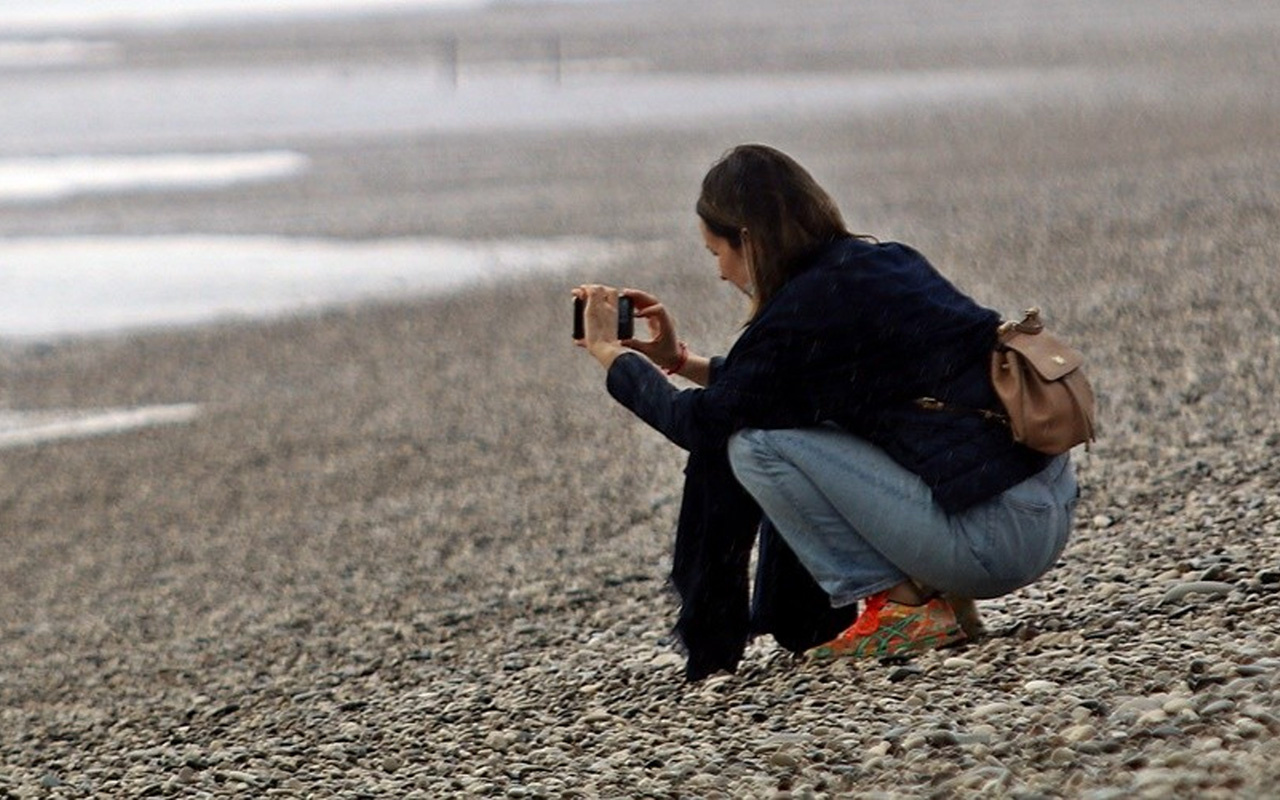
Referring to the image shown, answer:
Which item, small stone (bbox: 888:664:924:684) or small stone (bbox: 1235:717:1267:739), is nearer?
small stone (bbox: 1235:717:1267:739)

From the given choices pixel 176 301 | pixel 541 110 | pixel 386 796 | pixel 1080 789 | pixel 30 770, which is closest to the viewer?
pixel 1080 789

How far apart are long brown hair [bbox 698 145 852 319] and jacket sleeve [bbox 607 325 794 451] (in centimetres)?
16

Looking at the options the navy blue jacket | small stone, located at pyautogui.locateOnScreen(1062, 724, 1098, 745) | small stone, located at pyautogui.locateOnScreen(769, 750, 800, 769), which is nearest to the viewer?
small stone, located at pyautogui.locateOnScreen(1062, 724, 1098, 745)

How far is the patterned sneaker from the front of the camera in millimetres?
5738

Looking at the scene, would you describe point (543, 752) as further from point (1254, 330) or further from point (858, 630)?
point (1254, 330)

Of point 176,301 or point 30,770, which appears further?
point 176,301

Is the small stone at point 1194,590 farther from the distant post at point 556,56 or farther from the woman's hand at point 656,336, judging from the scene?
the distant post at point 556,56

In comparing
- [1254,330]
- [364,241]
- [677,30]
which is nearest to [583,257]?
[364,241]

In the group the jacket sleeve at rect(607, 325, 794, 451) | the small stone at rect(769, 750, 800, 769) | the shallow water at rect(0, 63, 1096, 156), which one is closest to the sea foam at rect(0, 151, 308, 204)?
the shallow water at rect(0, 63, 1096, 156)

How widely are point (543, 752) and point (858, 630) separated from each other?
1001 millimetres

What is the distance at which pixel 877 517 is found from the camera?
5.47 metres

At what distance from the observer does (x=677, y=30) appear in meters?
57.9

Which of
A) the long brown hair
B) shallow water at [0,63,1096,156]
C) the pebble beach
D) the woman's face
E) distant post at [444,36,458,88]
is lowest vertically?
the pebble beach

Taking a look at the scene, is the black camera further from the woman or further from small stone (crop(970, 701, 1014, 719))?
small stone (crop(970, 701, 1014, 719))
